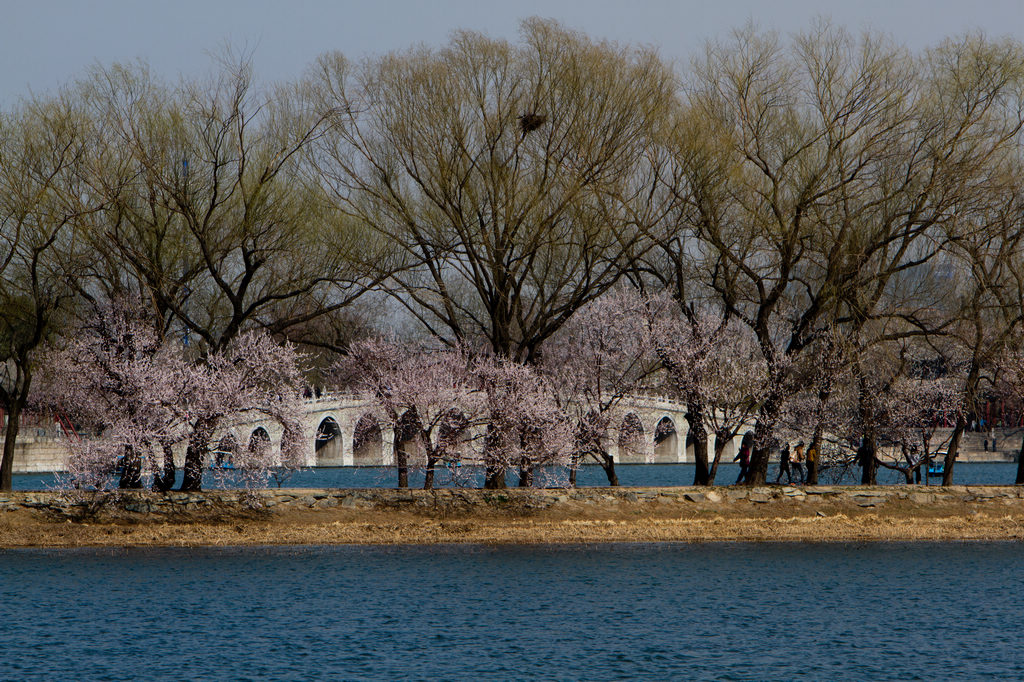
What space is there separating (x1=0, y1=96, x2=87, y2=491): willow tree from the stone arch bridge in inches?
Result: 206

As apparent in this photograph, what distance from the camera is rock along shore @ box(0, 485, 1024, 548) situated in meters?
31.2

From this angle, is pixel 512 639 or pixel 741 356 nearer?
pixel 512 639

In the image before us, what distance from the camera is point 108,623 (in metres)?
21.4

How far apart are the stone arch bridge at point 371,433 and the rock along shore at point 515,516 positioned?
168 cm

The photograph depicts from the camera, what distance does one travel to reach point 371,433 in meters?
36.2

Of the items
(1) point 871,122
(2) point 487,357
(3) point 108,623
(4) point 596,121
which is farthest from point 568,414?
(3) point 108,623

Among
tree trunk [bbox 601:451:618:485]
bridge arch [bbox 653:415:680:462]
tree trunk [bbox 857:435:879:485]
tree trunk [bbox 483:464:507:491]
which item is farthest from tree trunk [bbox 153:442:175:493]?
bridge arch [bbox 653:415:680:462]

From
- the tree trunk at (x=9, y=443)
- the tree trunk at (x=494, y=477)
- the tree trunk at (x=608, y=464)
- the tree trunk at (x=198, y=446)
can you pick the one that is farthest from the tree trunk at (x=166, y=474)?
the tree trunk at (x=608, y=464)

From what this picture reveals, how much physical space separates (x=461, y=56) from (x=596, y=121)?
146 inches

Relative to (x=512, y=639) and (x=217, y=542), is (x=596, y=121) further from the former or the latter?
(x=512, y=639)

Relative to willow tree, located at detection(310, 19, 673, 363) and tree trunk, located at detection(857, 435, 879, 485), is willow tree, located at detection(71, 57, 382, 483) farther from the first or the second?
tree trunk, located at detection(857, 435, 879, 485)

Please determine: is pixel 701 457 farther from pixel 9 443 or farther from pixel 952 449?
pixel 9 443

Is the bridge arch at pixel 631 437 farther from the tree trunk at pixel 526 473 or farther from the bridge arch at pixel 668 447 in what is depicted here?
the bridge arch at pixel 668 447

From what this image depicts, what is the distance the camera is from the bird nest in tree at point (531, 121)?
1262 inches
